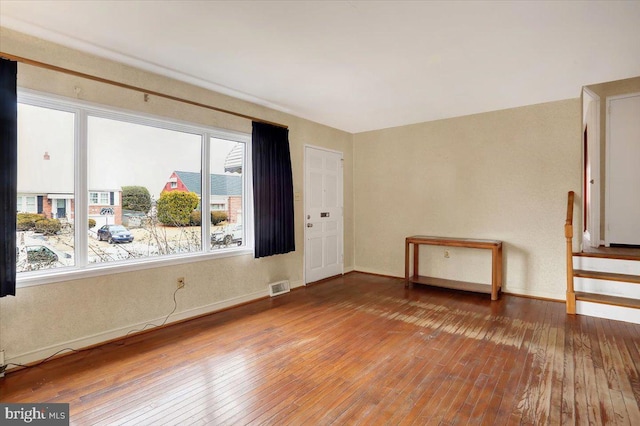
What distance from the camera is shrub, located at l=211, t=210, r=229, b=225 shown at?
400 cm

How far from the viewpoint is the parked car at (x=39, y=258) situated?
264 centimetres

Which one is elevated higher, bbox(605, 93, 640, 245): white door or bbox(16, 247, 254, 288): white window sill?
bbox(605, 93, 640, 245): white door

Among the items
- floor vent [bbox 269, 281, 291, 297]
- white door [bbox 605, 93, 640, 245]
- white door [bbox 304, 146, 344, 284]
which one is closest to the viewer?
floor vent [bbox 269, 281, 291, 297]

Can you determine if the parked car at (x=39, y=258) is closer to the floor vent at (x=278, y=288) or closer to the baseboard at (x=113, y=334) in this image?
the baseboard at (x=113, y=334)

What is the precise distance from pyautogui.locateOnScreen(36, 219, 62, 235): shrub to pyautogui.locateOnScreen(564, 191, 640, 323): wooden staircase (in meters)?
5.40

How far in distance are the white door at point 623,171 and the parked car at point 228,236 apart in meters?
5.61

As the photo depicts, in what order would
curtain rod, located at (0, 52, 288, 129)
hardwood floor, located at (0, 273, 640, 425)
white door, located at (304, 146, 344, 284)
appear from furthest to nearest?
white door, located at (304, 146, 344, 284) → curtain rod, located at (0, 52, 288, 129) → hardwood floor, located at (0, 273, 640, 425)

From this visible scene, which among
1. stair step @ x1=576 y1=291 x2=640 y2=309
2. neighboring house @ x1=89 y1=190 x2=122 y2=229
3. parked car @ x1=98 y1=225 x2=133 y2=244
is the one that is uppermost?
neighboring house @ x1=89 y1=190 x2=122 y2=229

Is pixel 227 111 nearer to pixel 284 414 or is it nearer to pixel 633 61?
pixel 284 414

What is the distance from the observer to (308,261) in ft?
17.2

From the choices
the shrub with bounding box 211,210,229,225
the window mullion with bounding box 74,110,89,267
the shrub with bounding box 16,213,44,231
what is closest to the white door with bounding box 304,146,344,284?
the shrub with bounding box 211,210,229,225

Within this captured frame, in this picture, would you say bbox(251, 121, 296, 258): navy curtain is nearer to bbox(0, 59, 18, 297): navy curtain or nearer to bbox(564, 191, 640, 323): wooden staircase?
bbox(0, 59, 18, 297): navy curtain

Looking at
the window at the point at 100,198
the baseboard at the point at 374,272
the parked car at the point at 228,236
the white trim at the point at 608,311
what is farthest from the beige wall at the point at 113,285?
the white trim at the point at 608,311

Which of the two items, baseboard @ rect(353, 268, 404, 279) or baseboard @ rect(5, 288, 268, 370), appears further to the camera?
baseboard @ rect(353, 268, 404, 279)
